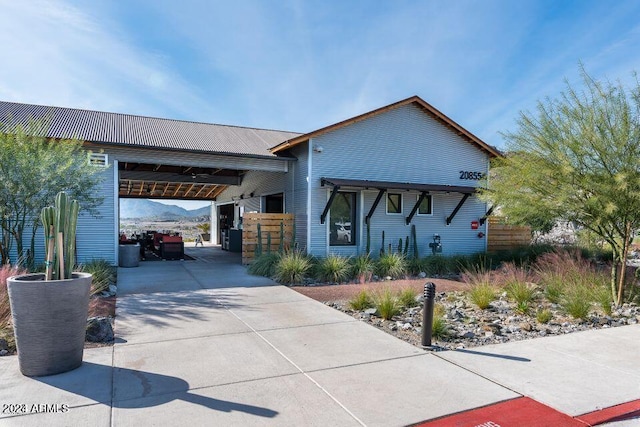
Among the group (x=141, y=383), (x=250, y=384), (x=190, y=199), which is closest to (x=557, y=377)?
(x=250, y=384)

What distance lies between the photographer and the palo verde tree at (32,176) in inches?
342

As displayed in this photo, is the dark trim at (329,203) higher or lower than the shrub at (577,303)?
higher

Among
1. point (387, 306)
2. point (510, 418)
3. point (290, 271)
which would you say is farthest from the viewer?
point (290, 271)

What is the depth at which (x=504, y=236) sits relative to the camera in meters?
17.4

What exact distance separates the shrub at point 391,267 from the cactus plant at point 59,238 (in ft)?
29.7

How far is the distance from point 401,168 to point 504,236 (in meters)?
5.96

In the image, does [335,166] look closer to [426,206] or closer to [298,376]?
[426,206]

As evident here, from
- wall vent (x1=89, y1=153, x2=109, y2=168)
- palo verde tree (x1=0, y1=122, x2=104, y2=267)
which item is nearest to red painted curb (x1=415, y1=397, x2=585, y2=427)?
palo verde tree (x1=0, y1=122, x2=104, y2=267)

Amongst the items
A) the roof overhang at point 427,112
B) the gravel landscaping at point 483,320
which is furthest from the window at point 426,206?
the gravel landscaping at point 483,320

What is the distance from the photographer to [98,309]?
7199 millimetres

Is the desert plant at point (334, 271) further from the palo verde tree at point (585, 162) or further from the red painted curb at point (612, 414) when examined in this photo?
the red painted curb at point (612, 414)

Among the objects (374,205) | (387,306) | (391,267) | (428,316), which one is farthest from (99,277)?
(374,205)

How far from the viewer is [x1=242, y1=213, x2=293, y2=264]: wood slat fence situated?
13352 millimetres

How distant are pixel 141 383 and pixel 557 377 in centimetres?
449
